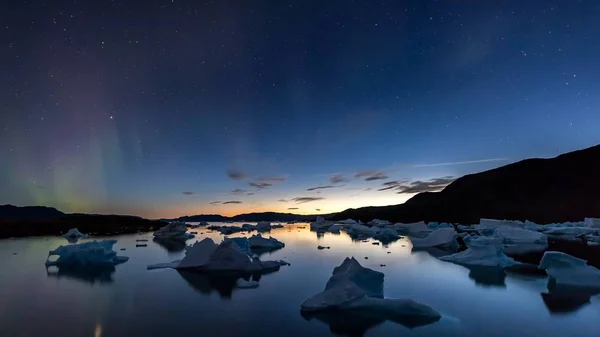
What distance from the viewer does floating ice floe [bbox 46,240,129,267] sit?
56.2ft

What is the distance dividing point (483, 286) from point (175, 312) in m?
9.53

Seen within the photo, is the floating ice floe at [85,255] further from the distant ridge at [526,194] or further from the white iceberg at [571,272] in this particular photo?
the distant ridge at [526,194]

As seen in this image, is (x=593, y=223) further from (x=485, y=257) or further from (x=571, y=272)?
(x=571, y=272)

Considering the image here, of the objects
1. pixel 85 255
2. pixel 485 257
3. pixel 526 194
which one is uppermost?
pixel 526 194

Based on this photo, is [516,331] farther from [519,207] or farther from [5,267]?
[519,207]

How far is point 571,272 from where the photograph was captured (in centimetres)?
1165

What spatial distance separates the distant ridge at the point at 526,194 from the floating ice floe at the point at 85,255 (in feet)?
263

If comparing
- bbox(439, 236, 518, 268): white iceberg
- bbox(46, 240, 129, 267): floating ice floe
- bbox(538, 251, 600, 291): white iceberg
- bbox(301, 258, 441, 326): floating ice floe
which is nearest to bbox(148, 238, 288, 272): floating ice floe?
bbox(46, 240, 129, 267): floating ice floe

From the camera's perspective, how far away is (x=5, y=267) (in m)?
17.0

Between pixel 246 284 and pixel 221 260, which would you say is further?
pixel 221 260

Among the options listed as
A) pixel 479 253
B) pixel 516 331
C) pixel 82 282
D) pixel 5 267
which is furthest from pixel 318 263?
pixel 5 267

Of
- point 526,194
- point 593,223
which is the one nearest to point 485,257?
point 593,223

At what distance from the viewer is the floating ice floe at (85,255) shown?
56.2 feet

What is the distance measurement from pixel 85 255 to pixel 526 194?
102 metres
